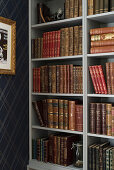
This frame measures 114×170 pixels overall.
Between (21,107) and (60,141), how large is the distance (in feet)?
1.64

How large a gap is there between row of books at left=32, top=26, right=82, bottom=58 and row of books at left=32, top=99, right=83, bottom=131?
450 millimetres

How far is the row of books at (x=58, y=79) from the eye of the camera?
85.7 inches

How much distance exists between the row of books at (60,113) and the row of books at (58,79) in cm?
11

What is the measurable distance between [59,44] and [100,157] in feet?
3.48

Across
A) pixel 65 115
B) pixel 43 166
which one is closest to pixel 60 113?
pixel 65 115

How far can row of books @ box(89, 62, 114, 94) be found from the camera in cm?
200

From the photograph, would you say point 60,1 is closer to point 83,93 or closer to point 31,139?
point 83,93

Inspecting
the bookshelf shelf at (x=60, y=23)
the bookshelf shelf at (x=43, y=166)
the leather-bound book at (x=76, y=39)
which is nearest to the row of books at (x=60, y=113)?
the bookshelf shelf at (x=43, y=166)

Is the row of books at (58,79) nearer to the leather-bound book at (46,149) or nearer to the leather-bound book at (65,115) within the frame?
the leather-bound book at (65,115)

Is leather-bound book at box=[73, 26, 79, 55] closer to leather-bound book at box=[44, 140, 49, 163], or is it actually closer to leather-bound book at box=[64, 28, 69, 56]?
leather-bound book at box=[64, 28, 69, 56]

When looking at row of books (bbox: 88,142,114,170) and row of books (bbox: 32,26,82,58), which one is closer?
row of books (bbox: 88,142,114,170)

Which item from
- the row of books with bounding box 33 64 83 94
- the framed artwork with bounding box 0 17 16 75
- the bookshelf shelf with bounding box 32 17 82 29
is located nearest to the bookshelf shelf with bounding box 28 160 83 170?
the row of books with bounding box 33 64 83 94

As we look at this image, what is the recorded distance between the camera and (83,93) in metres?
2.11

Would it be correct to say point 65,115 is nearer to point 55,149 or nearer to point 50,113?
point 50,113
